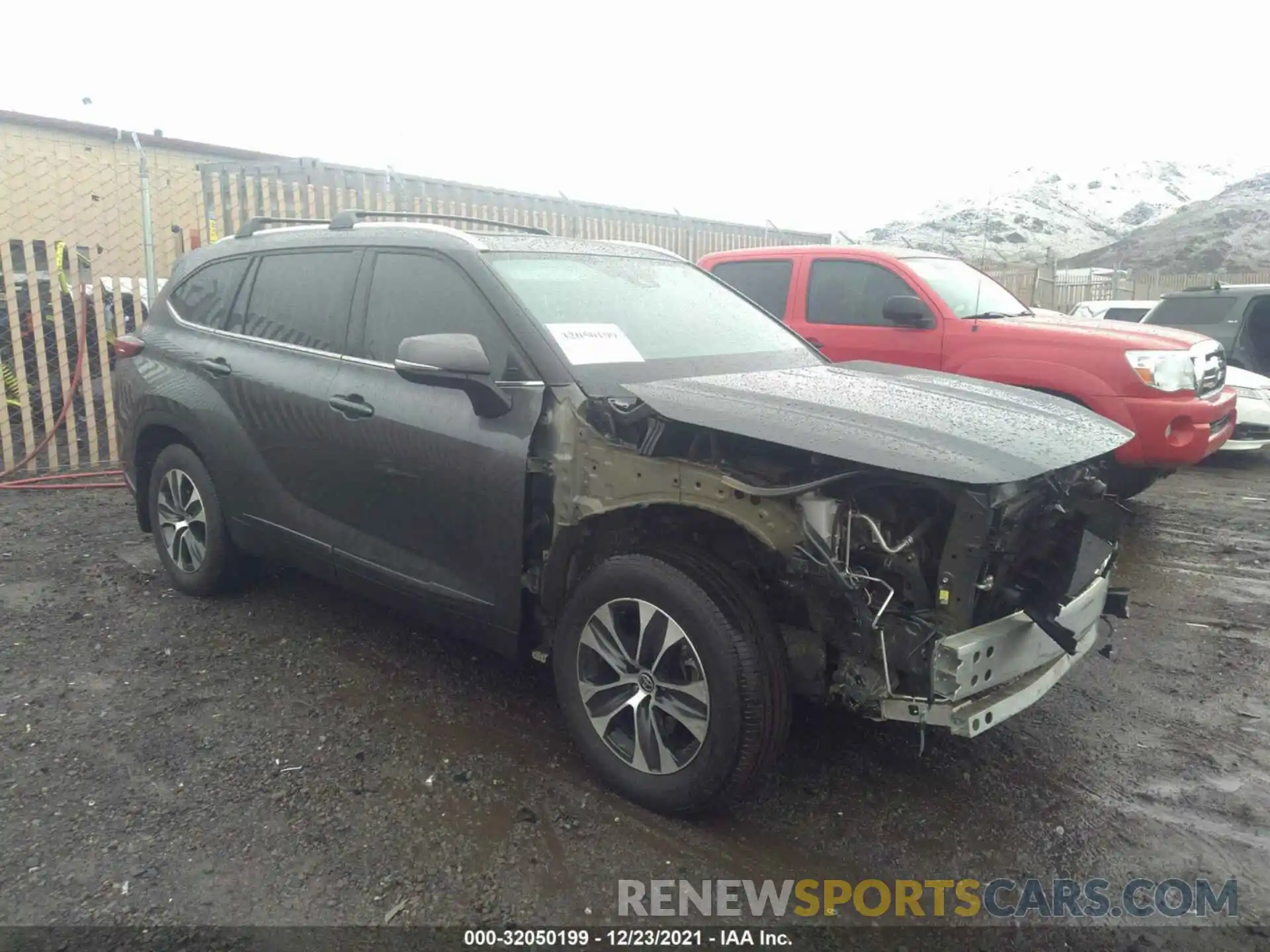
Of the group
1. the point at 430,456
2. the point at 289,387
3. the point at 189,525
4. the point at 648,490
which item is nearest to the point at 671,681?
the point at 648,490

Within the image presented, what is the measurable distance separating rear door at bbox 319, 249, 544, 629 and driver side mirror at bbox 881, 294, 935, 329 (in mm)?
Answer: 3622

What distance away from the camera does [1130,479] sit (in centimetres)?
573

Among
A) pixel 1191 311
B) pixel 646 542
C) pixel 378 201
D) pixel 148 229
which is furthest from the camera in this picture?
pixel 1191 311

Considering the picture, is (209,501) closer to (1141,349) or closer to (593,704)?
(593,704)

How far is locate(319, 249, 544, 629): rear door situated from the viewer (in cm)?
310

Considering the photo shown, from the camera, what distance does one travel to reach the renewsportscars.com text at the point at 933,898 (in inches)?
96.7

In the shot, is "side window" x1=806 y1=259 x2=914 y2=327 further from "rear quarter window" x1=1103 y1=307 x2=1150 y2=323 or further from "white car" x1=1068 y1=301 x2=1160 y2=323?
"rear quarter window" x1=1103 y1=307 x2=1150 y2=323

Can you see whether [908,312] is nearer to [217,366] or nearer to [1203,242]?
[217,366]

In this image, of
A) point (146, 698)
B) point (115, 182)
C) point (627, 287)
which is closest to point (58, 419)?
point (115, 182)

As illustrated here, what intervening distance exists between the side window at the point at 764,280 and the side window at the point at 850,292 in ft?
0.70

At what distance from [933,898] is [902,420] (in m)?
1.36

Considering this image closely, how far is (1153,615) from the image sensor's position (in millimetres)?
4590

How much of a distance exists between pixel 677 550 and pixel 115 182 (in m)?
7.65

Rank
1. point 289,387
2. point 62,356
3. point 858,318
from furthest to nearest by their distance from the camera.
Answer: point 62,356, point 858,318, point 289,387
